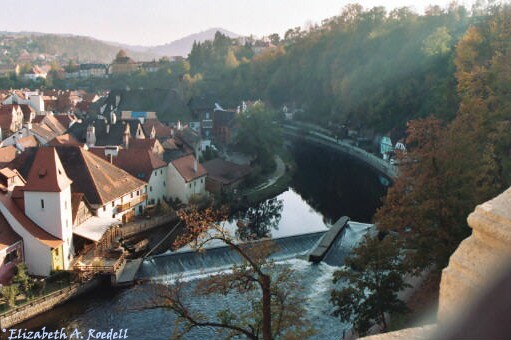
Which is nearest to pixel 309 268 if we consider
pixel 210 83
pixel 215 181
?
pixel 215 181

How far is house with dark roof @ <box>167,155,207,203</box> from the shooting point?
3125 cm

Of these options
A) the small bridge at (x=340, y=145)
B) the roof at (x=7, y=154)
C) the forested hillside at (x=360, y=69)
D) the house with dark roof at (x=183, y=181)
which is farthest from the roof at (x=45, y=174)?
the forested hillside at (x=360, y=69)

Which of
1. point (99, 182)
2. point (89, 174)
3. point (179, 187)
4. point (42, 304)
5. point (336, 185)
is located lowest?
point (336, 185)

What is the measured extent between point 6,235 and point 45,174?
2.79 metres

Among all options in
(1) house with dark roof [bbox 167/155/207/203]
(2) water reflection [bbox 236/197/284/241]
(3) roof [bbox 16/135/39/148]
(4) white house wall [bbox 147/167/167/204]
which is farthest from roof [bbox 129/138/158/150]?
(2) water reflection [bbox 236/197/284/241]

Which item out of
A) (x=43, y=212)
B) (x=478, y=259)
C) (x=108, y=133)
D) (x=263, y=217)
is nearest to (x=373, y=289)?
(x=478, y=259)

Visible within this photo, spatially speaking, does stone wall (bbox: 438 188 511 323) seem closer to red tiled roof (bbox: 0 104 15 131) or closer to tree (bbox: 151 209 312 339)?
tree (bbox: 151 209 312 339)

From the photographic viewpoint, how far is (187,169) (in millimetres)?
32219

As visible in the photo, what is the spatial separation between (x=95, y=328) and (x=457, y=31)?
6605cm

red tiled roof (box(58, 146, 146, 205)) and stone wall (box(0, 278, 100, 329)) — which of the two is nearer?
stone wall (box(0, 278, 100, 329))

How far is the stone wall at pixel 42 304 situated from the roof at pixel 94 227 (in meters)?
2.80

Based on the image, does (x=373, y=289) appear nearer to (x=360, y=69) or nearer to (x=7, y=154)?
(x=7, y=154)

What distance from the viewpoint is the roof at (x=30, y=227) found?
20.3 meters

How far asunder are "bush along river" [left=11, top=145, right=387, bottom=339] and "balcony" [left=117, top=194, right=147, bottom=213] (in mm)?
5553
